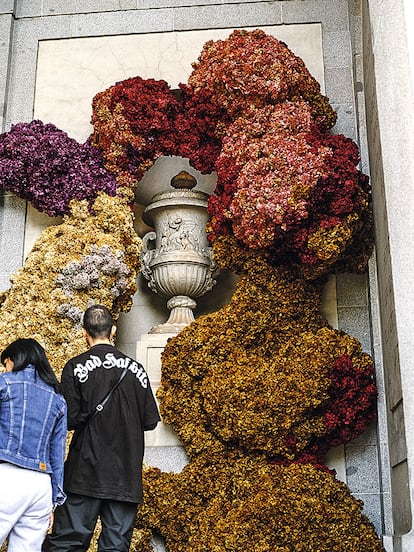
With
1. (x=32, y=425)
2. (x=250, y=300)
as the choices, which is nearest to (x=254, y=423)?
(x=250, y=300)

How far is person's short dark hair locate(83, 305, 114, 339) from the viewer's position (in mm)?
4188

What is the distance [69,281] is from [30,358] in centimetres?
216

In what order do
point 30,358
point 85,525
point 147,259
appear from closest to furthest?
point 30,358, point 85,525, point 147,259

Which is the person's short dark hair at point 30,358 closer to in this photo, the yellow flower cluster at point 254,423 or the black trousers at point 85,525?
the black trousers at point 85,525

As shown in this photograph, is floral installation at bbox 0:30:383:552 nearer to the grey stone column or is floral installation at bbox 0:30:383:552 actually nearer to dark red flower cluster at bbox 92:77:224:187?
dark red flower cluster at bbox 92:77:224:187

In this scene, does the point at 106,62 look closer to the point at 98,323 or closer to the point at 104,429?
the point at 98,323

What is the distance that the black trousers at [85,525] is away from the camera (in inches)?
153

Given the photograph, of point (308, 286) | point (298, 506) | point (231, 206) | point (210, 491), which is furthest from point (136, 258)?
point (298, 506)

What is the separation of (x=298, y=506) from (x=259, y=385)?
915mm

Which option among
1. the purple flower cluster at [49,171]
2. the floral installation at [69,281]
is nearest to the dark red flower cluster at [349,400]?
the floral installation at [69,281]

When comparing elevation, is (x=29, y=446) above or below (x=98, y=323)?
below

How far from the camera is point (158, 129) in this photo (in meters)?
6.57

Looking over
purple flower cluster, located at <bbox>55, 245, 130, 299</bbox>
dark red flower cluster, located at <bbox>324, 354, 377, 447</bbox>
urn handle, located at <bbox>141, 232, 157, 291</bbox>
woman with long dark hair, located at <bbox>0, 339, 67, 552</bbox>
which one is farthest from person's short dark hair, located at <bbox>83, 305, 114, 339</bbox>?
urn handle, located at <bbox>141, 232, 157, 291</bbox>

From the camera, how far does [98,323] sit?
4.18 metres
